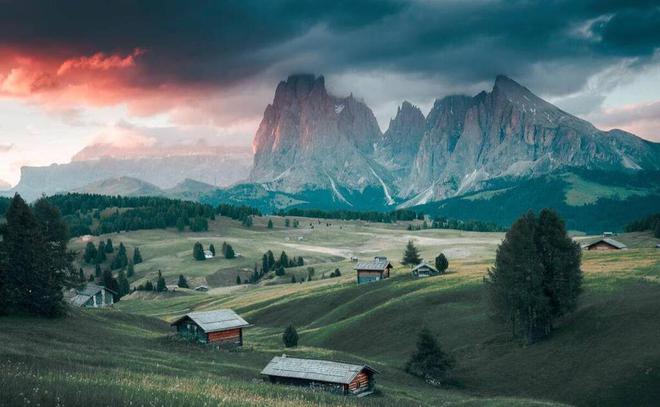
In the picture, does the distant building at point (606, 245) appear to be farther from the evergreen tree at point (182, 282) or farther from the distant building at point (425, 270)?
the evergreen tree at point (182, 282)

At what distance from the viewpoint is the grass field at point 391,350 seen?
97.5 feet

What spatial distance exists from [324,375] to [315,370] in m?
1.28

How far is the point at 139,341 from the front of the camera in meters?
66.4

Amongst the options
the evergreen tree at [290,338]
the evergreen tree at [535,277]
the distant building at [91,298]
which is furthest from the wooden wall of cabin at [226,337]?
the distant building at [91,298]

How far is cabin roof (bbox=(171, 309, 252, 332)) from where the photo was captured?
2825 inches

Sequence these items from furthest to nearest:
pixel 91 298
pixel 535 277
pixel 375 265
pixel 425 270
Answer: pixel 91 298 < pixel 375 265 < pixel 425 270 < pixel 535 277

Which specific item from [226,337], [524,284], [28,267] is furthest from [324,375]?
[28,267]

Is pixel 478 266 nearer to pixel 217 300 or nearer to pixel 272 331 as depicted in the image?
pixel 272 331

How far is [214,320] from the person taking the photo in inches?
2894

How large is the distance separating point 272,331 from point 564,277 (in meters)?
50.0

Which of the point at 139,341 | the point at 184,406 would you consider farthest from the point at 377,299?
the point at 184,406

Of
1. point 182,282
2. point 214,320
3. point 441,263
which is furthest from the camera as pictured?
point 182,282

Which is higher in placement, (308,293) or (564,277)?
(564,277)

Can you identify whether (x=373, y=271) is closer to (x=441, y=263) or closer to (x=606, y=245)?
(x=441, y=263)
